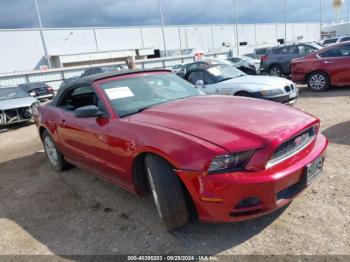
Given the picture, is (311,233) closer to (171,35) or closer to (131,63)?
(131,63)

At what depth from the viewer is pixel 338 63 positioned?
31.5 feet

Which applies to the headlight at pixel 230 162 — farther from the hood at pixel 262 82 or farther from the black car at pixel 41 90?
the black car at pixel 41 90

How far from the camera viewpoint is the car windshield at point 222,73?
329 inches

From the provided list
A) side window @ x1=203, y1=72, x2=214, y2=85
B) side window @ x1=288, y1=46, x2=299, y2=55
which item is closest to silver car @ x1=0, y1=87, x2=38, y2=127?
side window @ x1=203, y1=72, x2=214, y2=85

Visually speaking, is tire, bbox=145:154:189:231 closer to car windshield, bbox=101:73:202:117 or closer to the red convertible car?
the red convertible car

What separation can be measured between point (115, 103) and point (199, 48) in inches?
2503

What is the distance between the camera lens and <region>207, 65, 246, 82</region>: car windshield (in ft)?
27.4

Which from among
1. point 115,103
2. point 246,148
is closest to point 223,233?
point 246,148

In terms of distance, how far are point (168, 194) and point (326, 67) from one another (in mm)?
8959

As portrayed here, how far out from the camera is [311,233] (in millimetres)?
2863

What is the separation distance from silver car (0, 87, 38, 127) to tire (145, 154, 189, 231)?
8.73 metres

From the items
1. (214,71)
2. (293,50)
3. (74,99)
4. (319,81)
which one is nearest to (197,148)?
(74,99)

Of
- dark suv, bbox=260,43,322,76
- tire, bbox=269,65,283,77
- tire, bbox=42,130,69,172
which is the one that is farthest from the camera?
tire, bbox=269,65,283,77

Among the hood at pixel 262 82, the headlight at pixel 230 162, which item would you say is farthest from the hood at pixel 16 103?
the headlight at pixel 230 162
